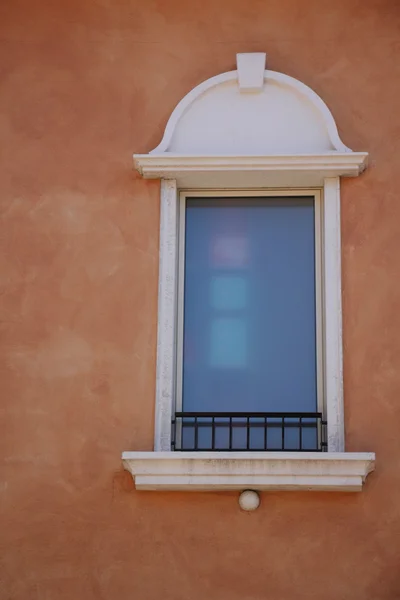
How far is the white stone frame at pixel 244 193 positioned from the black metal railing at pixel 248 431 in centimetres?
18

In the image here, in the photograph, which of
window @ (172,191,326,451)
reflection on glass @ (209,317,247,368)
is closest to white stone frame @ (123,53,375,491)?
window @ (172,191,326,451)

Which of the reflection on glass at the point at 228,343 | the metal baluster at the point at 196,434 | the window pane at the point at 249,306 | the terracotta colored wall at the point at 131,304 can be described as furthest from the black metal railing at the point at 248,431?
the reflection on glass at the point at 228,343

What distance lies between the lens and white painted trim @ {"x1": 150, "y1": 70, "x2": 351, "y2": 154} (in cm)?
911

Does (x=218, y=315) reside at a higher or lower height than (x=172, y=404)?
higher

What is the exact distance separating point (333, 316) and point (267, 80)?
183 cm

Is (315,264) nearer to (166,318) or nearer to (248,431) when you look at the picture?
(166,318)

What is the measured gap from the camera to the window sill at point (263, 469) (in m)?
8.26

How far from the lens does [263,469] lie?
827 centimetres

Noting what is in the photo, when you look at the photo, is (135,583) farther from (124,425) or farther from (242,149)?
(242,149)

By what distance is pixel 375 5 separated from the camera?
371 inches

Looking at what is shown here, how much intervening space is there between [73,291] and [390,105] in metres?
2.60

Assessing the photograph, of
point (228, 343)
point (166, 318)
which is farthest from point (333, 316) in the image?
point (166, 318)

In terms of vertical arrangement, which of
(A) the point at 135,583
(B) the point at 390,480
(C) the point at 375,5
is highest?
(C) the point at 375,5

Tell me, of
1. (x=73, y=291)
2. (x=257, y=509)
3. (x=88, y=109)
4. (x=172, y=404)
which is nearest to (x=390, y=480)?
(x=257, y=509)
